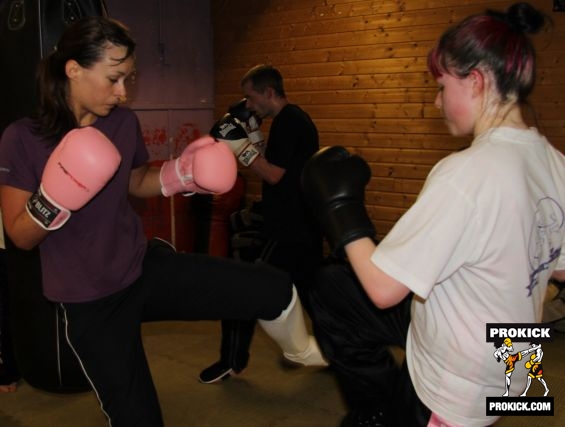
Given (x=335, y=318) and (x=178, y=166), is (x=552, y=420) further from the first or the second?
(x=178, y=166)

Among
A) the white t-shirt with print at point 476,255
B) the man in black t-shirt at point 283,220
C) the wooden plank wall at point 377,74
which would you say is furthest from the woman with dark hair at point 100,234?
the wooden plank wall at point 377,74

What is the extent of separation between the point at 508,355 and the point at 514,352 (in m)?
0.01

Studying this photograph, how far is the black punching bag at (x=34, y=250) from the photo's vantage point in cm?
206

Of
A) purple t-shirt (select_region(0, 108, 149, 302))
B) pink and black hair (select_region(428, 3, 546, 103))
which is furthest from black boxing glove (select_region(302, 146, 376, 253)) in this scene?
purple t-shirt (select_region(0, 108, 149, 302))

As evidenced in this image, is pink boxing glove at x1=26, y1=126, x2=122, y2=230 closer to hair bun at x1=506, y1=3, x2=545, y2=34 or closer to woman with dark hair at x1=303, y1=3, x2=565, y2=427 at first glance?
woman with dark hair at x1=303, y1=3, x2=565, y2=427

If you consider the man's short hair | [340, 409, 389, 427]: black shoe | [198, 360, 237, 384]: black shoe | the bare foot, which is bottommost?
the bare foot

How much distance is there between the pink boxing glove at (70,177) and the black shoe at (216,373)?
1458 mm

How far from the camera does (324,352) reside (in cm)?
187

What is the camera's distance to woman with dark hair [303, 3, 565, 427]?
4.01ft

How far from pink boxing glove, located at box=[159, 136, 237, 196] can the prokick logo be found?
3.30 ft

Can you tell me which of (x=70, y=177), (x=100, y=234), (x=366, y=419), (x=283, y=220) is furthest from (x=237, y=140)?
(x=366, y=419)

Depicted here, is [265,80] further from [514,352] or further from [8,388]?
[514,352]

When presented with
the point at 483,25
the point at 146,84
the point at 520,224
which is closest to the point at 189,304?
the point at 520,224

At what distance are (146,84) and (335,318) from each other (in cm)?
370
